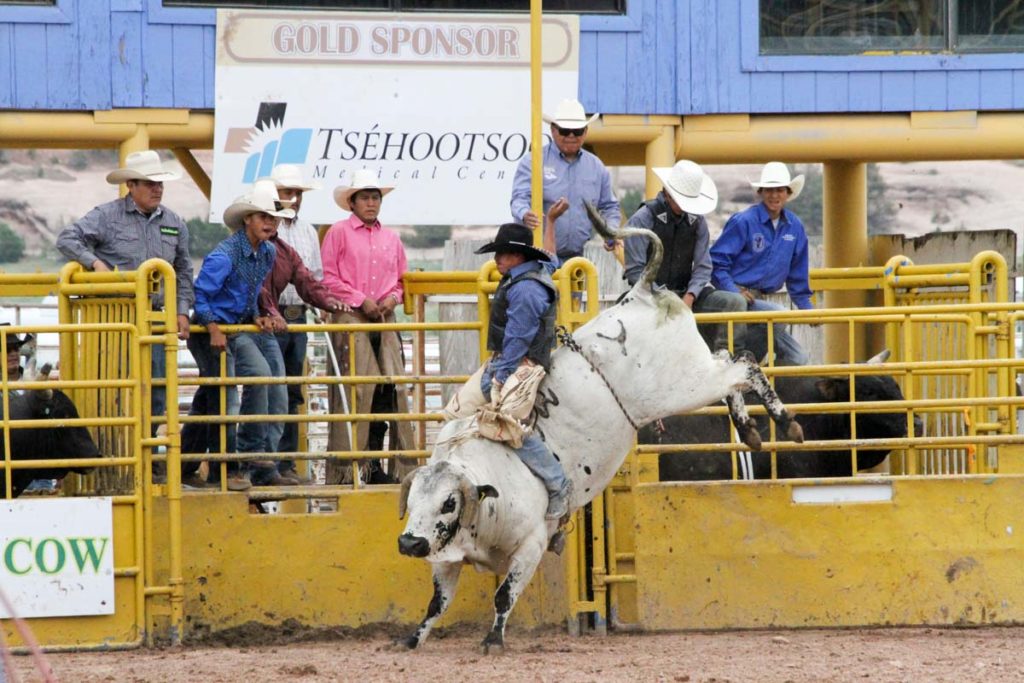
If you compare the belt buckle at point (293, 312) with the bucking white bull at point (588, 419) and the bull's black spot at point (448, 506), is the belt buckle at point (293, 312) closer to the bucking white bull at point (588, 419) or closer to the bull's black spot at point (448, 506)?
the bucking white bull at point (588, 419)

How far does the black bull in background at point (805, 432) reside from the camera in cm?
966

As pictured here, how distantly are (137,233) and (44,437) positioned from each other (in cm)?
149

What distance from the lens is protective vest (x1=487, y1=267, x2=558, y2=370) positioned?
7867 mm

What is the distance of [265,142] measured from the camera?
1205cm

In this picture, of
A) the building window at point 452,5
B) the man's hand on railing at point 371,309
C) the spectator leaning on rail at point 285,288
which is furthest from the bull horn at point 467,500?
the building window at point 452,5

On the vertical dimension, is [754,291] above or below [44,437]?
above

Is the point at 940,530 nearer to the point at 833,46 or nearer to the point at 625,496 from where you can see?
the point at 625,496

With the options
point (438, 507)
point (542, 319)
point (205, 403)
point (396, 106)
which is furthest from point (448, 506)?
point (396, 106)

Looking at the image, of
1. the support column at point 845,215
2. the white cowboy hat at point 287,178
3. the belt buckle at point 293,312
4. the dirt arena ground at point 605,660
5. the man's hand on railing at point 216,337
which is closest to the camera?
the dirt arena ground at point 605,660

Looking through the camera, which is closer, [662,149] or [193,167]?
[662,149]

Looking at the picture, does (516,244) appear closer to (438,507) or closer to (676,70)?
(438,507)

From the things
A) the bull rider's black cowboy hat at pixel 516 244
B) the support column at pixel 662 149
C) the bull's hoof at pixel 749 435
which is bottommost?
the bull's hoof at pixel 749 435

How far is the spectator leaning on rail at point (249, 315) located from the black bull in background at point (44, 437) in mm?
942

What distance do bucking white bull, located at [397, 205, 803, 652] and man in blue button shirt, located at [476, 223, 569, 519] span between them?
8 cm
